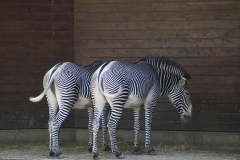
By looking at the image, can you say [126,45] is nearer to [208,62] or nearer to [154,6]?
[154,6]

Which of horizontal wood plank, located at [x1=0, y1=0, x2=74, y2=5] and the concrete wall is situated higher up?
horizontal wood plank, located at [x1=0, y1=0, x2=74, y2=5]

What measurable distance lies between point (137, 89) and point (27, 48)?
3.12 m

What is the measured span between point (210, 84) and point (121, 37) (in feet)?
7.00

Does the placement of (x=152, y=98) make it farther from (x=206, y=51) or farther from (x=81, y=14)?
(x=81, y=14)

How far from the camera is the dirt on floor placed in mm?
12094

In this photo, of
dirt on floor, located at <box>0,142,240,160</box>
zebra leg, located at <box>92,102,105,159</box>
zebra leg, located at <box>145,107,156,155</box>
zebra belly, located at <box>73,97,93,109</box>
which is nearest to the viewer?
zebra leg, located at <box>92,102,105,159</box>

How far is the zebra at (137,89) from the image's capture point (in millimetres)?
11750

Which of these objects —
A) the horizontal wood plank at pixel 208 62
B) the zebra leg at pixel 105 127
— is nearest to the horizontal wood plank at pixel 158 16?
the horizontal wood plank at pixel 208 62

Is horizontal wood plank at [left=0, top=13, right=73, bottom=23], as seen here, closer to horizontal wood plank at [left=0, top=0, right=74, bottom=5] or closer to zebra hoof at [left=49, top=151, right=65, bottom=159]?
horizontal wood plank at [left=0, top=0, right=74, bottom=5]

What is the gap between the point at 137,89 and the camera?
12.2m

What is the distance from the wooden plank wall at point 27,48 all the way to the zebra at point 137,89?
86.1 inches

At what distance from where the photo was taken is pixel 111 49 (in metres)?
13.9

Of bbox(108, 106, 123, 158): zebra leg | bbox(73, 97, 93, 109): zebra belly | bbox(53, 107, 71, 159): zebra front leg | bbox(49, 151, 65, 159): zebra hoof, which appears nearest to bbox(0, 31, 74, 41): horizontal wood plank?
bbox(73, 97, 93, 109): zebra belly

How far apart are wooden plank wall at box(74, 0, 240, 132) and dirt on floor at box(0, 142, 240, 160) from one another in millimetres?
628
